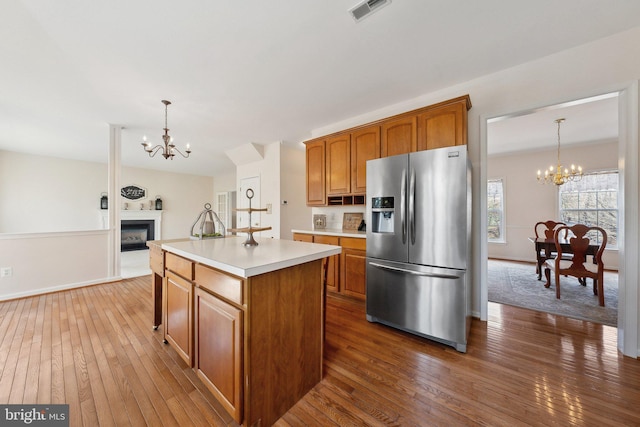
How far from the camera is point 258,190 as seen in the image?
5.13m

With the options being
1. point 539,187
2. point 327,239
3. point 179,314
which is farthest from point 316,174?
point 539,187

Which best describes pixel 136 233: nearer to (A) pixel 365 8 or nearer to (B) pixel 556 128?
(A) pixel 365 8

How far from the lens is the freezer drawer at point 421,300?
193cm

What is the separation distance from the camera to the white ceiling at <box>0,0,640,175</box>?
1.67 m

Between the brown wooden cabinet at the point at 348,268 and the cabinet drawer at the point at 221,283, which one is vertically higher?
the cabinet drawer at the point at 221,283

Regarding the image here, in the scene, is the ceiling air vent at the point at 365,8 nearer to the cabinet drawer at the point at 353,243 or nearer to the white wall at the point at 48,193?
the cabinet drawer at the point at 353,243

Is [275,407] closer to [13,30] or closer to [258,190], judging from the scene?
[13,30]

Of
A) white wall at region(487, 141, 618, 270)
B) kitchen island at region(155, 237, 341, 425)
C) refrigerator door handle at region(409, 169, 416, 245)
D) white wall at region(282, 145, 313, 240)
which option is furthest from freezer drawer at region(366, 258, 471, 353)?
white wall at region(487, 141, 618, 270)

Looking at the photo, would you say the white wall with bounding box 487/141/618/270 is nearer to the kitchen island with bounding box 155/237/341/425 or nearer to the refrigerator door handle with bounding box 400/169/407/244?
the refrigerator door handle with bounding box 400/169/407/244

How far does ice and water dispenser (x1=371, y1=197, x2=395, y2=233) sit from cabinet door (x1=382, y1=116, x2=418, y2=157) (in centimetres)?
77

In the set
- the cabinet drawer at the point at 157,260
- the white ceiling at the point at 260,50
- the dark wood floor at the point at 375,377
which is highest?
the white ceiling at the point at 260,50

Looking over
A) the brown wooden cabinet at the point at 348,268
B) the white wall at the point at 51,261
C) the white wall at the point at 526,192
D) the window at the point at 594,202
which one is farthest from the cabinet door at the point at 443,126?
the white wall at the point at 51,261

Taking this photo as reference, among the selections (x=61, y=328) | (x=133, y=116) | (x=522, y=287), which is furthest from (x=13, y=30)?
(x=522, y=287)
